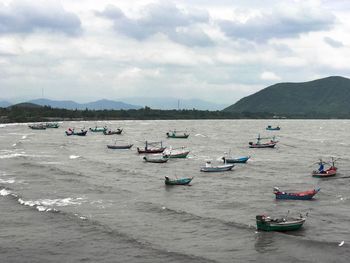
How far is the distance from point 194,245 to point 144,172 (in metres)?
46.9

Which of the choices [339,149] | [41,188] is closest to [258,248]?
[41,188]

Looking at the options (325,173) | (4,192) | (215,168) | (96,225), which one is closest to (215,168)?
(215,168)

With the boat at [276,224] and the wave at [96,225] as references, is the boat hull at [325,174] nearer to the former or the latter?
the boat at [276,224]

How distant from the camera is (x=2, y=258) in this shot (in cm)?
4094

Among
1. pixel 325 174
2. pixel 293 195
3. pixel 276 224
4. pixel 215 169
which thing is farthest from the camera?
pixel 215 169

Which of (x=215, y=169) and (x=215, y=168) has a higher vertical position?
(x=215, y=168)

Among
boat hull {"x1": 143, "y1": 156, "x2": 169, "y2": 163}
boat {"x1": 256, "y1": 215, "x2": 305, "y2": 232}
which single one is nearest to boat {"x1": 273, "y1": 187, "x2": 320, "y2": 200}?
boat {"x1": 256, "y1": 215, "x2": 305, "y2": 232}

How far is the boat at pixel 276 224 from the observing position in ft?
161

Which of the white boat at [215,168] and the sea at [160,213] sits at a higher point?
the white boat at [215,168]

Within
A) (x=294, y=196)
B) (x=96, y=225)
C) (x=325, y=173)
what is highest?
(x=325, y=173)

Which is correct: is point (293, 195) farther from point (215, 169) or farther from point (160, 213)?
point (215, 169)

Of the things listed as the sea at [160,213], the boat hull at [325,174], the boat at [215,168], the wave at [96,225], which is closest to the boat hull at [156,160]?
the sea at [160,213]

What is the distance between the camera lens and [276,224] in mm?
49281

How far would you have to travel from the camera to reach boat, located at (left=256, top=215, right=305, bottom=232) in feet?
161
